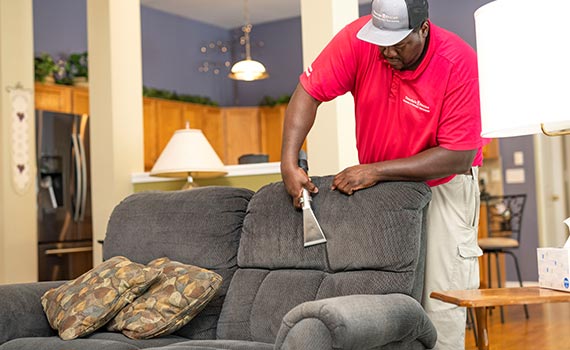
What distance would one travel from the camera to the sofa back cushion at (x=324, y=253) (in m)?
2.48

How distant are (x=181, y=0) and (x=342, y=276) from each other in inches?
276

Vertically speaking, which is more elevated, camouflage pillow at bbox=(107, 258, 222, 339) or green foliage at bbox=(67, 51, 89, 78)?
green foliage at bbox=(67, 51, 89, 78)

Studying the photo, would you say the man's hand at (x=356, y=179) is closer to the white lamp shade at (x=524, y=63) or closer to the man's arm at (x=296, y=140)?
the man's arm at (x=296, y=140)

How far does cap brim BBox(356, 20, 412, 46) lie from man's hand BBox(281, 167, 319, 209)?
0.51 meters

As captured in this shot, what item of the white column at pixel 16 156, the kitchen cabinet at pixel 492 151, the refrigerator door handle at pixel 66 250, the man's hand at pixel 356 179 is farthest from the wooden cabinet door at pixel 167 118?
the man's hand at pixel 356 179

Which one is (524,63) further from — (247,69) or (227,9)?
(227,9)

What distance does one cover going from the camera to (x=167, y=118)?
8.88 m

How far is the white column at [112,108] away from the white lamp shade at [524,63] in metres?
3.50

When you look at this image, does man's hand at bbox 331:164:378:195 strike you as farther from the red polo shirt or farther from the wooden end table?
the wooden end table

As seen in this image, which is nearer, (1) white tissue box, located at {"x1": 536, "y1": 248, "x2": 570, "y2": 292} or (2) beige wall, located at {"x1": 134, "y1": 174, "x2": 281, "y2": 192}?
(1) white tissue box, located at {"x1": 536, "y1": 248, "x2": 570, "y2": 292}

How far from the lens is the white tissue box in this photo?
6.60 ft

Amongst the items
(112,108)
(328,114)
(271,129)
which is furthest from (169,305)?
(271,129)

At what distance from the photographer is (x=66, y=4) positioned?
8.20 m

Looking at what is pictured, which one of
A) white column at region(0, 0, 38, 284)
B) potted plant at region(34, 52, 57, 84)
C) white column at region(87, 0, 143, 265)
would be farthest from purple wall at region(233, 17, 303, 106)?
white column at region(87, 0, 143, 265)
